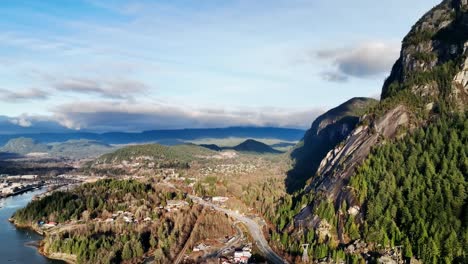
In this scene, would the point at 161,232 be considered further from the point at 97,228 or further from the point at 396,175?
the point at 396,175

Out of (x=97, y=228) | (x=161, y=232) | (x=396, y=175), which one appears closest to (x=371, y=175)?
(x=396, y=175)

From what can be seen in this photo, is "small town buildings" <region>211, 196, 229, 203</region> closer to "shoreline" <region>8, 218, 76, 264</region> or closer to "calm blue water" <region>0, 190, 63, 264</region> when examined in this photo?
"shoreline" <region>8, 218, 76, 264</region>

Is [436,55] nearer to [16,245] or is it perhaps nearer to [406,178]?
[406,178]

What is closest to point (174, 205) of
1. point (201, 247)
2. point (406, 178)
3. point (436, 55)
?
point (201, 247)

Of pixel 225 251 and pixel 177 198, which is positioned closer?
pixel 225 251

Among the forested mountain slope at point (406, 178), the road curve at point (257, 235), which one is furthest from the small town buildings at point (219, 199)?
the forested mountain slope at point (406, 178)

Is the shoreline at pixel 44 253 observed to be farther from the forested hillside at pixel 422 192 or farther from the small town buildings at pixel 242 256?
the forested hillside at pixel 422 192
